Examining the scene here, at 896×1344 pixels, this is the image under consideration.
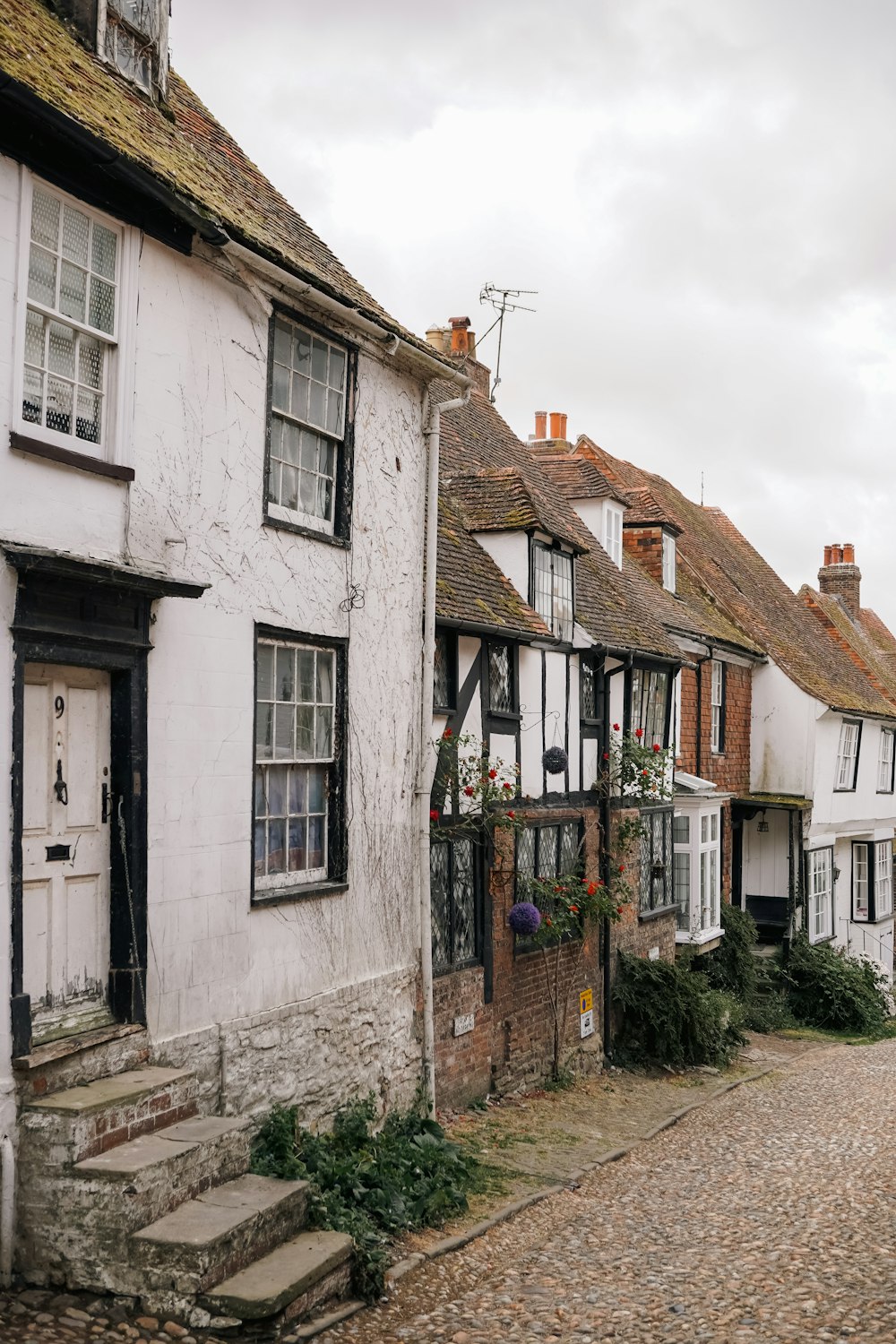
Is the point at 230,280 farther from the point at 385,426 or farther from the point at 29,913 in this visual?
the point at 29,913

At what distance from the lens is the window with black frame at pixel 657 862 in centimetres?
1766

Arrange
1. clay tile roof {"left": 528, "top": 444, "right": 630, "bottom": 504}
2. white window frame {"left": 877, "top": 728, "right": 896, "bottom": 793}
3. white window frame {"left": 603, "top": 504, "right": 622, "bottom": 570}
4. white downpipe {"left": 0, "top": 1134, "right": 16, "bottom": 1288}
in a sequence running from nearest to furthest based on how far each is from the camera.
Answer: white downpipe {"left": 0, "top": 1134, "right": 16, "bottom": 1288} → clay tile roof {"left": 528, "top": 444, "right": 630, "bottom": 504} → white window frame {"left": 603, "top": 504, "right": 622, "bottom": 570} → white window frame {"left": 877, "top": 728, "right": 896, "bottom": 793}

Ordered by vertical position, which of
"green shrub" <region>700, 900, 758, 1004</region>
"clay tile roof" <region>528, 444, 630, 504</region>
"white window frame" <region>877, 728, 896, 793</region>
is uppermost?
"clay tile roof" <region>528, 444, 630, 504</region>

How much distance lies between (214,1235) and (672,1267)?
3.58 meters

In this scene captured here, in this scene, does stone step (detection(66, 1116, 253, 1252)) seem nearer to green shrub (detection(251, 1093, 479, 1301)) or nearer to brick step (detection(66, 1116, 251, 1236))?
brick step (detection(66, 1116, 251, 1236))

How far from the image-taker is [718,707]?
23234 millimetres

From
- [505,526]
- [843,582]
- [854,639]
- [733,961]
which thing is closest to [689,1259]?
[505,526]

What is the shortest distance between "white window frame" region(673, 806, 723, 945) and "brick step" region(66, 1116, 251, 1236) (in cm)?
1361

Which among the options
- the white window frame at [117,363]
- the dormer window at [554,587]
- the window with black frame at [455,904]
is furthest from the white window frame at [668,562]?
the white window frame at [117,363]

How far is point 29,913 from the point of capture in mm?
6691

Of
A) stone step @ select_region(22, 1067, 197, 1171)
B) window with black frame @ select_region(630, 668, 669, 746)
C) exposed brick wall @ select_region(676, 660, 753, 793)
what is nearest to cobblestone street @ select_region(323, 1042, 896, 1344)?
stone step @ select_region(22, 1067, 197, 1171)

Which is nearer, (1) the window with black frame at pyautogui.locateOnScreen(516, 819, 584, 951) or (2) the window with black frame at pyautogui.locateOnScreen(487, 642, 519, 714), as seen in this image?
(2) the window with black frame at pyautogui.locateOnScreen(487, 642, 519, 714)

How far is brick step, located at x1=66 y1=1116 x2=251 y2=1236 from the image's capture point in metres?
6.16

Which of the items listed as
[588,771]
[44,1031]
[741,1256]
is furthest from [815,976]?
[44,1031]
